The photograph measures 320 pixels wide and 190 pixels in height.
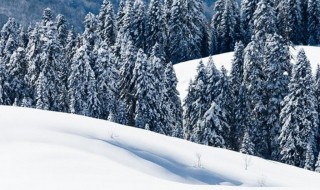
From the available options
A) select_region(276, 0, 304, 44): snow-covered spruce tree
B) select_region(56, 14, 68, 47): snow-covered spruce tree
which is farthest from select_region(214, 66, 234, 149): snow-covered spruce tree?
select_region(56, 14, 68, 47): snow-covered spruce tree

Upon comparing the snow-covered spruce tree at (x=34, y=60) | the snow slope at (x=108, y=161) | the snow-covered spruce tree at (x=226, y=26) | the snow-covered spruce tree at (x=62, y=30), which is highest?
the snow-covered spruce tree at (x=226, y=26)

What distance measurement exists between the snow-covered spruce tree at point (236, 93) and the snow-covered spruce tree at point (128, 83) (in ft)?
35.3

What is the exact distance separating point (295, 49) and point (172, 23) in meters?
21.9

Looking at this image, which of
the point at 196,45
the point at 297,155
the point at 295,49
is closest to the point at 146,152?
the point at 297,155

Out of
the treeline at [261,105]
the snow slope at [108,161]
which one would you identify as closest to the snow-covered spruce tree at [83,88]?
the treeline at [261,105]

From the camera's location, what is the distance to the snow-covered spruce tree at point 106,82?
4906 cm

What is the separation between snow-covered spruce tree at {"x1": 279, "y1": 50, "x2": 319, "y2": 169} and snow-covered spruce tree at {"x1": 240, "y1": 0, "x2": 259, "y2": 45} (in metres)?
33.8

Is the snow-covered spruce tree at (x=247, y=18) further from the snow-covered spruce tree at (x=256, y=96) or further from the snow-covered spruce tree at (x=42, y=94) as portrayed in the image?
the snow-covered spruce tree at (x=42, y=94)

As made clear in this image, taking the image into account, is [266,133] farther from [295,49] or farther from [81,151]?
[81,151]

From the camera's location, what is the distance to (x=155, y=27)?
78.9m

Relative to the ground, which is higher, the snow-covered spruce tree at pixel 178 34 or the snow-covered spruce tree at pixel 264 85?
the snow-covered spruce tree at pixel 178 34

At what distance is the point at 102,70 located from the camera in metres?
50.2

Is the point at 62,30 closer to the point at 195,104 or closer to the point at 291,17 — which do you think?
the point at 195,104

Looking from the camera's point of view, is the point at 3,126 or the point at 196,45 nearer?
the point at 3,126
